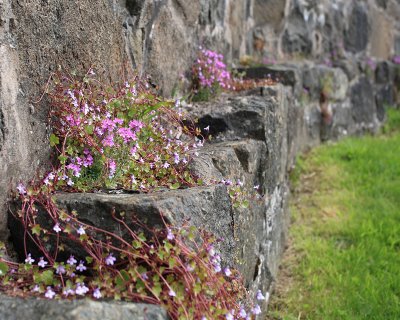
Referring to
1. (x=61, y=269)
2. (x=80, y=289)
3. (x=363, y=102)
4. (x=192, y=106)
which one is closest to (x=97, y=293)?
(x=80, y=289)

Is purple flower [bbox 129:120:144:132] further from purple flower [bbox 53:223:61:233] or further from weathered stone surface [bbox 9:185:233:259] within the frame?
purple flower [bbox 53:223:61:233]

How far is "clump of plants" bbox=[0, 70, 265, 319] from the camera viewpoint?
135cm

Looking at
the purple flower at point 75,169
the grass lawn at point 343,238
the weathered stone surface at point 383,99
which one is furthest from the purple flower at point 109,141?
the weathered stone surface at point 383,99

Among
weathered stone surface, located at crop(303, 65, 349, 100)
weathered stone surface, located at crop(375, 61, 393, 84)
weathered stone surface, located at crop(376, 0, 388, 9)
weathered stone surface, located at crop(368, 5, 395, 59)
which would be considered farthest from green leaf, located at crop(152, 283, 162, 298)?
weathered stone surface, located at crop(376, 0, 388, 9)

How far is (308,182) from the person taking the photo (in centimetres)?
402

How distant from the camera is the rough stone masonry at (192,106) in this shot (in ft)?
5.08

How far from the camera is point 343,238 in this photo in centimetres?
321

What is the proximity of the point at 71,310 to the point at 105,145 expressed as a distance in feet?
2.23

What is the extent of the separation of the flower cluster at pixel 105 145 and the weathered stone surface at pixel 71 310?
0.48 m

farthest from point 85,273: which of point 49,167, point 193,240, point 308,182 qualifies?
point 308,182

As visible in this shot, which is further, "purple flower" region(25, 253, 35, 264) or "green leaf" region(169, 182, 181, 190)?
"green leaf" region(169, 182, 181, 190)

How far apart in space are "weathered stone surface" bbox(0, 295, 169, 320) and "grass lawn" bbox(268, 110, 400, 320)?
1.36m

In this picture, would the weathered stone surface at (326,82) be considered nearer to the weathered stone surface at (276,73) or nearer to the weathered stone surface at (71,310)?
the weathered stone surface at (276,73)

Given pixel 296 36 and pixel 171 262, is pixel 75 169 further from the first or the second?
pixel 296 36
